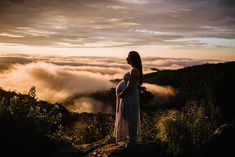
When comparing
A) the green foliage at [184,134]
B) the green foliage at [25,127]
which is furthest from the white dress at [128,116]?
the green foliage at [25,127]

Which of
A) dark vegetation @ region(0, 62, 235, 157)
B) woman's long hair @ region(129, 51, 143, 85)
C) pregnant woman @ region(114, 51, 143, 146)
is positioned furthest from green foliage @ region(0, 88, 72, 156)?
woman's long hair @ region(129, 51, 143, 85)

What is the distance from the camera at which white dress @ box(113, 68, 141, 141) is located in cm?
1168

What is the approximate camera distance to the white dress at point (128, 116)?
11.7m

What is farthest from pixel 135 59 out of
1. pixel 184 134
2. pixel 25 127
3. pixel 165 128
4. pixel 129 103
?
pixel 25 127

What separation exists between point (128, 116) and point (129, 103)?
441 millimetres

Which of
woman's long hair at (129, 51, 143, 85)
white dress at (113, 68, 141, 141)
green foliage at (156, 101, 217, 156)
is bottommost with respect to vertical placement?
green foliage at (156, 101, 217, 156)

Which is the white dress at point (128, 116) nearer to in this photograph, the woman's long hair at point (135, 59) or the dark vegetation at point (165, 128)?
the woman's long hair at point (135, 59)

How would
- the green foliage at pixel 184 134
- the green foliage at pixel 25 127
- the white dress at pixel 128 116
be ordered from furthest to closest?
the green foliage at pixel 184 134
the green foliage at pixel 25 127
the white dress at pixel 128 116

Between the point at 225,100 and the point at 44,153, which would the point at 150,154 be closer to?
the point at 44,153

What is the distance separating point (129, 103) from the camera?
11703 mm

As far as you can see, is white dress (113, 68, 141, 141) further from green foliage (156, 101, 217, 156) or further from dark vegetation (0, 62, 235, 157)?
green foliage (156, 101, 217, 156)

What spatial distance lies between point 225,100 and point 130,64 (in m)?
6.62

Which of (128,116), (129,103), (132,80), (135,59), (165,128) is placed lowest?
(165,128)

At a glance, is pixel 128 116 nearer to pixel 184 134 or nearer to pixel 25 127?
pixel 184 134
